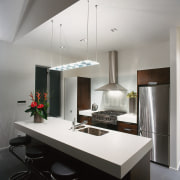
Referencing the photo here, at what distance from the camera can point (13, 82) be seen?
3711mm

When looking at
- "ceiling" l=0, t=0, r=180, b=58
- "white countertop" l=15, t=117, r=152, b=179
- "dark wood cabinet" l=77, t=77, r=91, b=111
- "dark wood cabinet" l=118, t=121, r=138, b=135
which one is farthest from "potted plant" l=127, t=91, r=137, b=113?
"white countertop" l=15, t=117, r=152, b=179

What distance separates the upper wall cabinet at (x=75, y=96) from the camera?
442 cm

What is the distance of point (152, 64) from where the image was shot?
3672 mm

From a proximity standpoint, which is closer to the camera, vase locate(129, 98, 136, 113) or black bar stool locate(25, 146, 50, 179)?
black bar stool locate(25, 146, 50, 179)

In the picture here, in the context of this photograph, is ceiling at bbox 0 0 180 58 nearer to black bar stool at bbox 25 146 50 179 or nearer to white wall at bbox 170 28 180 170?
white wall at bbox 170 28 180 170

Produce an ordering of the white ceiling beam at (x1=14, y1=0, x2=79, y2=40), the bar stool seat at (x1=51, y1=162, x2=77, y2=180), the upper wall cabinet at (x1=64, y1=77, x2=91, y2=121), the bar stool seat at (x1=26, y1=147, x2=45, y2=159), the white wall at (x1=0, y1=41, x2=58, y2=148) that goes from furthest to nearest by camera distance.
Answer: the upper wall cabinet at (x1=64, y1=77, x2=91, y2=121) < the white wall at (x1=0, y1=41, x2=58, y2=148) < the bar stool seat at (x1=26, y1=147, x2=45, y2=159) < the white ceiling beam at (x1=14, y1=0, x2=79, y2=40) < the bar stool seat at (x1=51, y1=162, x2=77, y2=180)

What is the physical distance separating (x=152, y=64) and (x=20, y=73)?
3.62 metres

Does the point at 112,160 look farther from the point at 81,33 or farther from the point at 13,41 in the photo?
the point at 13,41

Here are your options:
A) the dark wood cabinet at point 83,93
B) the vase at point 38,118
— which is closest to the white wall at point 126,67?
the dark wood cabinet at point 83,93

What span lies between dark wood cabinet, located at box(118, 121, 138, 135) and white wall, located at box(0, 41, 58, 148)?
2.63 metres

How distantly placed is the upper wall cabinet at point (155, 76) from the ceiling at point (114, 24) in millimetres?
833

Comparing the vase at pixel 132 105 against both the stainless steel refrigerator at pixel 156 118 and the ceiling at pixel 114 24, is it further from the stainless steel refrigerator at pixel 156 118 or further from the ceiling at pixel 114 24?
the ceiling at pixel 114 24

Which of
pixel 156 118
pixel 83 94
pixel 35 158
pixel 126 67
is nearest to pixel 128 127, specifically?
pixel 156 118

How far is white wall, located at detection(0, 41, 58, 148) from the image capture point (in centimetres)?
353
